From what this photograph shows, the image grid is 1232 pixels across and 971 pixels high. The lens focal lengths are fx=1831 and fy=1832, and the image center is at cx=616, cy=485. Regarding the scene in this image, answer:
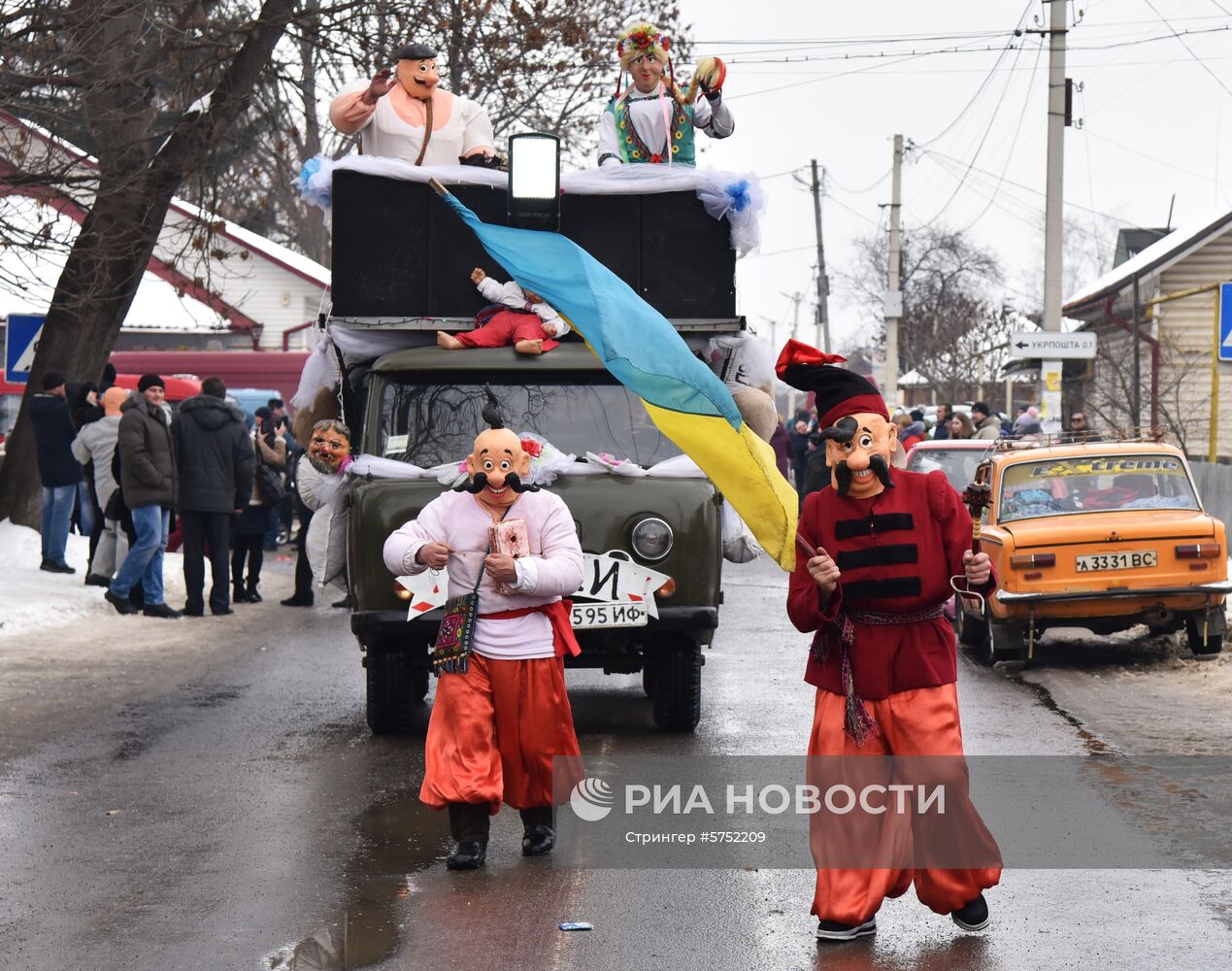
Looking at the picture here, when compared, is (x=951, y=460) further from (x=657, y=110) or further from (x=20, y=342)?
(x=20, y=342)

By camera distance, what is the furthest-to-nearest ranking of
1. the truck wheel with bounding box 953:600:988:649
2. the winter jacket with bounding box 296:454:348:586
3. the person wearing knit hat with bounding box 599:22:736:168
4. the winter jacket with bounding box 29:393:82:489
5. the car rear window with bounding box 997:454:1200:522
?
the winter jacket with bounding box 29:393:82:489 → the truck wheel with bounding box 953:600:988:649 → the car rear window with bounding box 997:454:1200:522 → the person wearing knit hat with bounding box 599:22:736:168 → the winter jacket with bounding box 296:454:348:586

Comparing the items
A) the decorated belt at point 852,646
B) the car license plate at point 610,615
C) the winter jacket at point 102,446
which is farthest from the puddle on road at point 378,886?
the winter jacket at point 102,446

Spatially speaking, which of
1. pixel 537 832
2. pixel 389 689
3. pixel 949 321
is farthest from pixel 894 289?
pixel 537 832

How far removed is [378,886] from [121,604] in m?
10.4

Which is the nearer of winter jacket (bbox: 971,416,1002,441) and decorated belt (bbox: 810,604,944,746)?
decorated belt (bbox: 810,604,944,746)

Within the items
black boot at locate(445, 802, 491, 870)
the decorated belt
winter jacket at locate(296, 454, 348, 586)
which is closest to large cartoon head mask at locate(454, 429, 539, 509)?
black boot at locate(445, 802, 491, 870)

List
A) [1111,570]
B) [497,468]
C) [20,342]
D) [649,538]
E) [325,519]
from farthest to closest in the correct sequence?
[20,342], [1111,570], [325,519], [649,538], [497,468]

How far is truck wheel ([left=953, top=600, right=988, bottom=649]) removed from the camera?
1459cm

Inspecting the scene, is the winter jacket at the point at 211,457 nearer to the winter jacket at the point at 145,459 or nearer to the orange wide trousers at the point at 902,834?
the winter jacket at the point at 145,459

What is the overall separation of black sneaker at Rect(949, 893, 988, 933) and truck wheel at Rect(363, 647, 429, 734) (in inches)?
186

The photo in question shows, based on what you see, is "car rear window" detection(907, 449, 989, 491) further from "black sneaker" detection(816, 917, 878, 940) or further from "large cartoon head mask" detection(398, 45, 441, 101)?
"black sneaker" detection(816, 917, 878, 940)

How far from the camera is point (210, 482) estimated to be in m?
16.5

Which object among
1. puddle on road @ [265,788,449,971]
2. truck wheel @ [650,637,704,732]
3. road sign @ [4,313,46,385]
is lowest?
puddle on road @ [265,788,449,971]

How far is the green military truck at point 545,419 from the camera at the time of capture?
32.2 ft
